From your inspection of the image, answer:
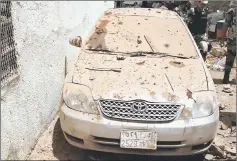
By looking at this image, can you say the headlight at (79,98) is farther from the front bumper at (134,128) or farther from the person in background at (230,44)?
the person in background at (230,44)

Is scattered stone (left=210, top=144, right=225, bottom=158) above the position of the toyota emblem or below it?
below

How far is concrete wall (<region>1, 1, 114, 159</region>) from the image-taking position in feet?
10.5

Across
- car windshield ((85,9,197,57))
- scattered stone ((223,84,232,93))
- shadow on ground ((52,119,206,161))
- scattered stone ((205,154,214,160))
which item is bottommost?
scattered stone ((223,84,232,93))

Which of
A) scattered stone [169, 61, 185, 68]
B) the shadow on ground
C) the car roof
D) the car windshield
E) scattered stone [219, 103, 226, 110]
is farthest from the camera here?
scattered stone [219, 103, 226, 110]

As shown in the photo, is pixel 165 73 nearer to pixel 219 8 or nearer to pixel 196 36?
pixel 196 36

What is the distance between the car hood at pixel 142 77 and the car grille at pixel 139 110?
58mm

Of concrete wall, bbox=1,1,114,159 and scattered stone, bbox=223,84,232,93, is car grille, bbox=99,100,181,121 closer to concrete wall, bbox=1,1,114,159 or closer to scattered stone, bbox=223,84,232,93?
concrete wall, bbox=1,1,114,159

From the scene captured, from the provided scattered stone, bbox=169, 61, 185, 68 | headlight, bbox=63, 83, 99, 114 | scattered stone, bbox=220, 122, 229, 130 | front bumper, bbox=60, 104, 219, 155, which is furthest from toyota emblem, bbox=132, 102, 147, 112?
scattered stone, bbox=220, 122, 229, 130

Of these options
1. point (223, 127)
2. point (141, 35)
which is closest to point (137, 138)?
point (141, 35)

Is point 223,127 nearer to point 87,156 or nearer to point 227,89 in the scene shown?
point 227,89

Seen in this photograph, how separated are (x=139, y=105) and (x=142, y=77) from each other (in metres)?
0.47

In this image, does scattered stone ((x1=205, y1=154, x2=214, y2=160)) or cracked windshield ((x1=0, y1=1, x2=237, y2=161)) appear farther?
scattered stone ((x1=205, y1=154, x2=214, y2=160))

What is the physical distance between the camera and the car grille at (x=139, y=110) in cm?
338

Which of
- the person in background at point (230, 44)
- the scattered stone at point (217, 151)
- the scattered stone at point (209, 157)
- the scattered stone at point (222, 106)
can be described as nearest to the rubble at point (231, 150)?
the scattered stone at point (217, 151)
